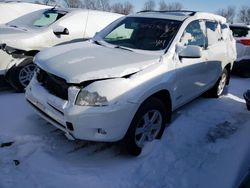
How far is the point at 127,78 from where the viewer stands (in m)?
3.30

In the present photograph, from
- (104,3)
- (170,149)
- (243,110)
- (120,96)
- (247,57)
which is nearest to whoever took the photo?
(120,96)

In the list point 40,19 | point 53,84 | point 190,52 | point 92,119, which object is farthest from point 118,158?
point 40,19

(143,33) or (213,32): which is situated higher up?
(143,33)

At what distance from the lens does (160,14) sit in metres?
4.83

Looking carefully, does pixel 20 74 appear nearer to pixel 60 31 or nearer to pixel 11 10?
pixel 60 31

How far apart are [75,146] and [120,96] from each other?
1085 mm

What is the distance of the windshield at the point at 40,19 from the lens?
634 centimetres

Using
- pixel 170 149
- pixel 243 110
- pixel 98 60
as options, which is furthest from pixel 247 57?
pixel 98 60

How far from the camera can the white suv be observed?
3.15 m

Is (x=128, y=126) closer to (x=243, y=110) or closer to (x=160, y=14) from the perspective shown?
(x=160, y=14)

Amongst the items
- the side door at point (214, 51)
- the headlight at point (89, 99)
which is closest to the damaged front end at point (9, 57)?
the headlight at point (89, 99)

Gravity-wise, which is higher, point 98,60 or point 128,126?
point 98,60

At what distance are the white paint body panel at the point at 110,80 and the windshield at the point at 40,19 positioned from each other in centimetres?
232

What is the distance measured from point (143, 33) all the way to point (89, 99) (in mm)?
1814
